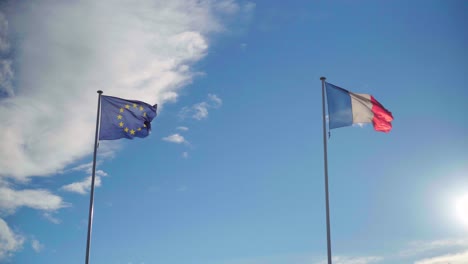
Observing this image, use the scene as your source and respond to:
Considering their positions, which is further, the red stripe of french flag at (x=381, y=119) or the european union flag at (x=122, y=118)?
the red stripe of french flag at (x=381, y=119)

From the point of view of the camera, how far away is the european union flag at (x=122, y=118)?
121 feet

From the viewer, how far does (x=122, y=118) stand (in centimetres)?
3722

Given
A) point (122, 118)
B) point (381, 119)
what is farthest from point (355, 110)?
point (122, 118)

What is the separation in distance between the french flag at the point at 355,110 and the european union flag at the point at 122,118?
40.1 ft

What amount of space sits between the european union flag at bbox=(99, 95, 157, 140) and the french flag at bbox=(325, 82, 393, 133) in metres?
12.2

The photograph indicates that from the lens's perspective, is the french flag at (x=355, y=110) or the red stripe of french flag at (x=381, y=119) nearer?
the french flag at (x=355, y=110)

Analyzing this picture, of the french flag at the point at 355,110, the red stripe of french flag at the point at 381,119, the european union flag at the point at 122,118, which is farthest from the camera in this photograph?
the red stripe of french flag at the point at 381,119

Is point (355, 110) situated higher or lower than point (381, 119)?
higher

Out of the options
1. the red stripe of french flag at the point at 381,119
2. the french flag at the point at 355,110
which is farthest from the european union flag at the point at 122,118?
the red stripe of french flag at the point at 381,119

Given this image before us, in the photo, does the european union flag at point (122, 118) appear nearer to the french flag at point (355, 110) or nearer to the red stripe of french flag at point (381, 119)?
the french flag at point (355, 110)

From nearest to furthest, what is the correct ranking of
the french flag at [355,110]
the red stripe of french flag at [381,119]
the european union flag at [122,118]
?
the european union flag at [122,118], the french flag at [355,110], the red stripe of french flag at [381,119]

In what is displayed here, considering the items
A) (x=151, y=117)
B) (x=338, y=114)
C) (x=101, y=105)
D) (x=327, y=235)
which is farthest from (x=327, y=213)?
(x=101, y=105)

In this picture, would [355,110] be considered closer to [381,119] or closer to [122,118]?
[381,119]

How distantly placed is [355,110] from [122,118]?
15.0 metres
